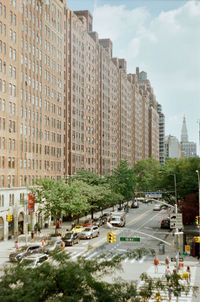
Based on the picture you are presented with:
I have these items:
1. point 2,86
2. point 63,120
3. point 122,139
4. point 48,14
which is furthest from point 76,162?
point 122,139

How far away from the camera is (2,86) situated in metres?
60.2

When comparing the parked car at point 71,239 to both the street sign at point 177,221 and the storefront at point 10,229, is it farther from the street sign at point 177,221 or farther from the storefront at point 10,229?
the street sign at point 177,221

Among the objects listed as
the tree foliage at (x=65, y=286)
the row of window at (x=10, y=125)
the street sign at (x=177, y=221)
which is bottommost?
the tree foliage at (x=65, y=286)

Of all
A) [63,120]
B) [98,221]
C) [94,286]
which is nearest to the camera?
[94,286]

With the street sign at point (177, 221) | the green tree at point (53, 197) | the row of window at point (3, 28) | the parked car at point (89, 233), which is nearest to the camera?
the street sign at point (177, 221)

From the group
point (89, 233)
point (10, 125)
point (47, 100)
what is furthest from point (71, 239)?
point (47, 100)

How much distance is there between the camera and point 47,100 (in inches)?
3127

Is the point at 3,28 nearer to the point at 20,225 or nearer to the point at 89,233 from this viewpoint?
the point at 20,225

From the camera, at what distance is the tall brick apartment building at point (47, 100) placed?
62.0 metres

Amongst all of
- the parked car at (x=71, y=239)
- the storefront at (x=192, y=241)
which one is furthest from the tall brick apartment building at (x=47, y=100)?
→ the storefront at (x=192, y=241)

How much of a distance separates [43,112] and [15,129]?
13.1m

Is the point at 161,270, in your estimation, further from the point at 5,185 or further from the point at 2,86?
the point at 2,86

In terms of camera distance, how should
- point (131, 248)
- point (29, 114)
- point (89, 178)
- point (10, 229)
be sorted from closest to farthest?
point (131, 248) → point (10, 229) → point (29, 114) → point (89, 178)

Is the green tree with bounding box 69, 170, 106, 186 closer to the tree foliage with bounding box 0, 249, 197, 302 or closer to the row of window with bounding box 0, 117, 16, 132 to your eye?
the row of window with bounding box 0, 117, 16, 132
